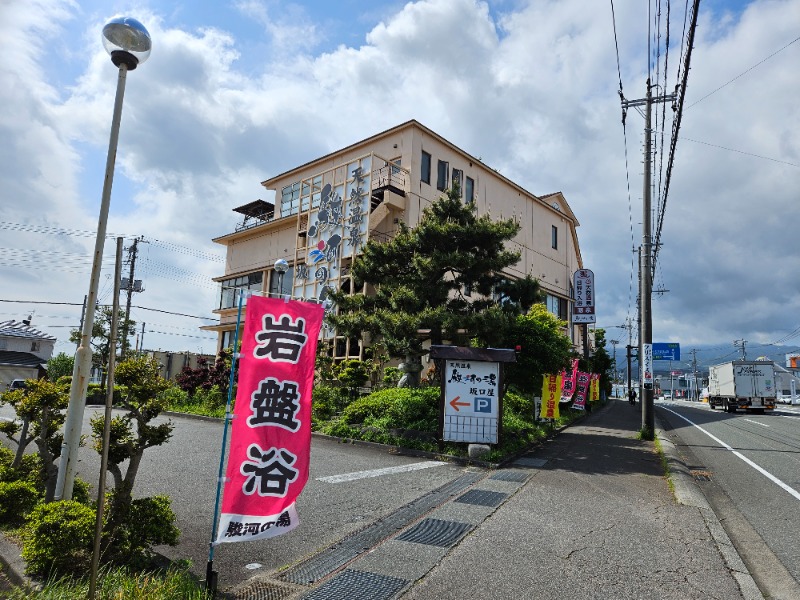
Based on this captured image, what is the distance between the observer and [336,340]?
66.4 ft

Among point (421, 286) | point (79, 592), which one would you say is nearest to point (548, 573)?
point (79, 592)

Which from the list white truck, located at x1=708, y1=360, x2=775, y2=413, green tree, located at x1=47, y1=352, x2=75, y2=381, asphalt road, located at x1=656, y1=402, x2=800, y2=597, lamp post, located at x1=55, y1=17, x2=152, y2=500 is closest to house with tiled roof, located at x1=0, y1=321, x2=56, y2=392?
green tree, located at x1=47, y1=352, x2=75, y2=381

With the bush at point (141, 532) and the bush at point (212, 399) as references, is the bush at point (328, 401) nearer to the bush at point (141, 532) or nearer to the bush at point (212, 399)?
the bush at point (212, 399)

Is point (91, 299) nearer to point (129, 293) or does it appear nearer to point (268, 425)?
point (268, 425)

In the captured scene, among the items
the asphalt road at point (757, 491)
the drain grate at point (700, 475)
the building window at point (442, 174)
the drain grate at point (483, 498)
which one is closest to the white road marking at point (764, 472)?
the asphalt road at point (757, 491)

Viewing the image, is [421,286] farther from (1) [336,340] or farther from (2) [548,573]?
(2) [548,573]

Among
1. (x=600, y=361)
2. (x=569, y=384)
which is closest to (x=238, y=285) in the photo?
(x=569, y=384)

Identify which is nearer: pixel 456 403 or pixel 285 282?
pixel 456 403

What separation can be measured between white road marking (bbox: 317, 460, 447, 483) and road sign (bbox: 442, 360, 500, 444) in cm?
110

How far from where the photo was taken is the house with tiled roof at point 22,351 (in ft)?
126

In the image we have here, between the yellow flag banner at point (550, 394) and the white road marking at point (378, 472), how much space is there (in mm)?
7063

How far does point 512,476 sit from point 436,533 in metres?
3.98

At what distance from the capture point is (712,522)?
260 inches

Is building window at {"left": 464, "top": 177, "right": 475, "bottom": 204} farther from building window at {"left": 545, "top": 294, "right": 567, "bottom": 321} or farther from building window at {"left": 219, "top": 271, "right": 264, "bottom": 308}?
building window at {"left": 219, "top": 271, "right": 264, "bottom": 308}
